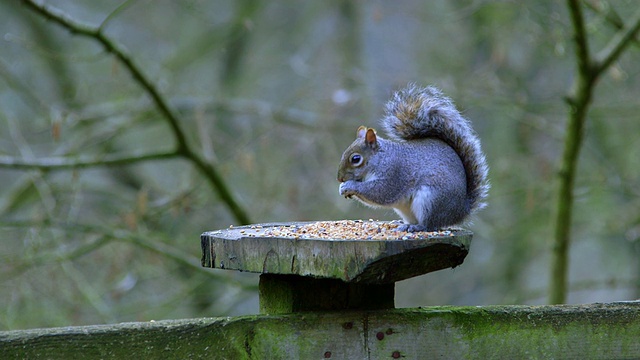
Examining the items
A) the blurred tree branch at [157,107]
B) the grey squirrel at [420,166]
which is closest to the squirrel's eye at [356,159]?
the grey squirrel at [420,166]

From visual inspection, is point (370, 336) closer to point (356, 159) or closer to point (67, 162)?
point (356, 159)

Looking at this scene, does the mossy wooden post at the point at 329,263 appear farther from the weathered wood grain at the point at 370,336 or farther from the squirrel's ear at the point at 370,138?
the squirrel's ear at the point at 370,138

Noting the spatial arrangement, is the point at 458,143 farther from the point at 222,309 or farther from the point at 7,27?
the point at 7,27

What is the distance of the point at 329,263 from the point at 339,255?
0.09 feet

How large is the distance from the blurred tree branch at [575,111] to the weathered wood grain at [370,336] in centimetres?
234

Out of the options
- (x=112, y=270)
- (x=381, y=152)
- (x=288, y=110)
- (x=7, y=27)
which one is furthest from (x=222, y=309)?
(x=381, y=152)

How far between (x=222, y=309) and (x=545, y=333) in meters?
4.84

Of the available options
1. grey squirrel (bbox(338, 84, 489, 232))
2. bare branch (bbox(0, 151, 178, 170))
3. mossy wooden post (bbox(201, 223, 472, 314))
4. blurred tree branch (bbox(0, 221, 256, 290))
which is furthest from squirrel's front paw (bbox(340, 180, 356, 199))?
blurred tree branch (bbox(0, 221, 256, 290))

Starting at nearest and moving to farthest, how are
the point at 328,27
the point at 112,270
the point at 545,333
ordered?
the point at 545,333 < the point at 112,270 < the point at 328,27

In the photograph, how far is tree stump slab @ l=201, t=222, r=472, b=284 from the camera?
4.91ft

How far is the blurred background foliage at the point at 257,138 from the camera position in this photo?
16.7ft

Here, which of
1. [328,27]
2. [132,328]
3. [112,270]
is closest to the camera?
[132,328]

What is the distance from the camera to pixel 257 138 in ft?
18.1

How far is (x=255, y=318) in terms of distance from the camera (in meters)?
1.57
